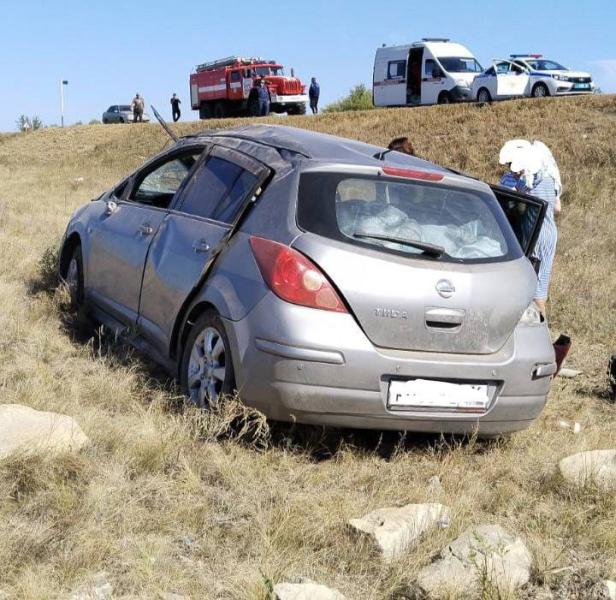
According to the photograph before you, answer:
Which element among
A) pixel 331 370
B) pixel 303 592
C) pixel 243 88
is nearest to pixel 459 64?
pixel 243 88

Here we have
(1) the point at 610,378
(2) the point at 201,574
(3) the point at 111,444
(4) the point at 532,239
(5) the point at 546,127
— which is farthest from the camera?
(5) the point at 546,127

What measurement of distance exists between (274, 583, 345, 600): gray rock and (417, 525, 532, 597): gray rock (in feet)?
1.12

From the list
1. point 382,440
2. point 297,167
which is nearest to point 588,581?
point 382,440

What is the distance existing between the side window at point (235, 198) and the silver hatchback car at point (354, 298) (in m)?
0.01

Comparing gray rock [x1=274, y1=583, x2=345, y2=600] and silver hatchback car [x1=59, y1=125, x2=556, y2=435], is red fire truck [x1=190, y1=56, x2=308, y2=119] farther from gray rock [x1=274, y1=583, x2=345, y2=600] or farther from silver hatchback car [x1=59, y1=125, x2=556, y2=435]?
gray rock [x1=274, y1=583, x2=345, y2=600]

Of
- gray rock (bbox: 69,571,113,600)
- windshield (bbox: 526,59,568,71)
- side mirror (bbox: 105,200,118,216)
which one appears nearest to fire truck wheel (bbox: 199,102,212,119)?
windshield (bbox: 526,59,568,71)

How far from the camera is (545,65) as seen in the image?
3216 centimetres

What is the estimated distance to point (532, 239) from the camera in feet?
20.7

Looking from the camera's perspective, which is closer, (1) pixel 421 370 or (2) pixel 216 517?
(2) pixel 216 517

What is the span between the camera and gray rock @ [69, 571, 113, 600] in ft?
10.6

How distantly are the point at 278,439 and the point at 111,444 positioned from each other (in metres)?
0.91

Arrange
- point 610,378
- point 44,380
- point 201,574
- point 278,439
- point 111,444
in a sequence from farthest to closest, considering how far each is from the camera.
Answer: point 610,378 → point 44,380 → point 278,439 → point 111,444 → point 201,574

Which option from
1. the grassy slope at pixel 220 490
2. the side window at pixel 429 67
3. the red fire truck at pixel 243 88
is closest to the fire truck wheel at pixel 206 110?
the red fire truck at pixel 243 88

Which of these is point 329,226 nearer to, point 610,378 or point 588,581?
point 588,581
